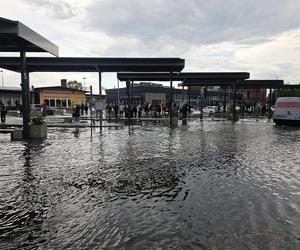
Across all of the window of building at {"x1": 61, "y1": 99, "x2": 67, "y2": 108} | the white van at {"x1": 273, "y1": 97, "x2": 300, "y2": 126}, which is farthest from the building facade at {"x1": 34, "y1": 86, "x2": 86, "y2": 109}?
the white van at {"x1": 273, "y1": 97, "x2": 300, "y2": 126}

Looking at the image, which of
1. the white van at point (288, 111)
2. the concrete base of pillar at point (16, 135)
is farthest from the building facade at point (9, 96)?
the concrete base of pillar at point (16, 135)

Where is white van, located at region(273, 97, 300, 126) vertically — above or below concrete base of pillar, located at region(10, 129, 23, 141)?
above

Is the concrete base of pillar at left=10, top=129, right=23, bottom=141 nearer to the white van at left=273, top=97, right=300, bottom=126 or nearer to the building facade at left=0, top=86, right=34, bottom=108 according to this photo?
the white van at left=273, top=97, right=300, bottom=126

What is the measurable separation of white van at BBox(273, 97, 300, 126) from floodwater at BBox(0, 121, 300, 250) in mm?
18427

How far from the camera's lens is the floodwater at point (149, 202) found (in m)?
4.93

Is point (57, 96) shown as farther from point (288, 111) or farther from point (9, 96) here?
point (288, 111)

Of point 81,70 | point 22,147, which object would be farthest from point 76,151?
point 81,70

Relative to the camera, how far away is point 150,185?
7934 mm

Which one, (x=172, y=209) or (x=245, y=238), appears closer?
(x=245, y=238)

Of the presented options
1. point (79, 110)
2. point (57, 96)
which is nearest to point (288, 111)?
point (79, 110)

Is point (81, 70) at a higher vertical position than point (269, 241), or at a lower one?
higher

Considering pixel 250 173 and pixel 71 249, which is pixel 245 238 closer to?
pixel 71 249

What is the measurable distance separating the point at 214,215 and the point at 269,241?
1.17m

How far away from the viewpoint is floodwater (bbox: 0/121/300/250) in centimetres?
493
